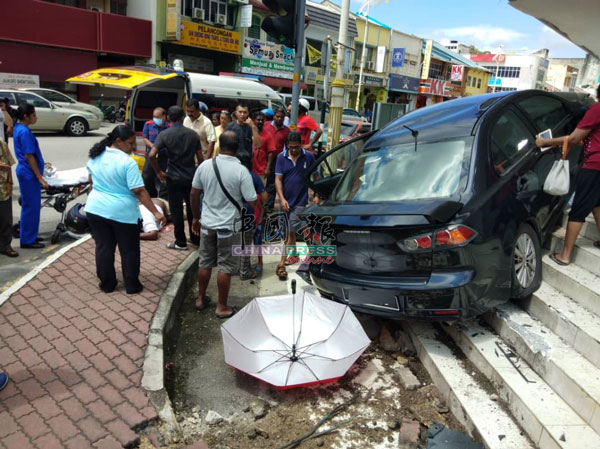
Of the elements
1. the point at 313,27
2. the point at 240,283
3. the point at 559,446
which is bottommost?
the point at 240,283

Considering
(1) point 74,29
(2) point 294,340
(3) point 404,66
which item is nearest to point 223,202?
(2) point 294,340

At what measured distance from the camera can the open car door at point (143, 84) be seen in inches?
345

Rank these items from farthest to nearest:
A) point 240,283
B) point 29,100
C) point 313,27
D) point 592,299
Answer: point 313,27 → point 29,100 → point 240,283 → point 592,299

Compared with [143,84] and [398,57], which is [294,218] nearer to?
[143,84]

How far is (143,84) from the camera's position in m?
8.66

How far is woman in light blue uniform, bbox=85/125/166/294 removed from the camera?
4129 mm

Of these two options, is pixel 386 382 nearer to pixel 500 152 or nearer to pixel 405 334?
pixel 405 334

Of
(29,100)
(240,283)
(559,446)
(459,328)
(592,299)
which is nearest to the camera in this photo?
(559,446)

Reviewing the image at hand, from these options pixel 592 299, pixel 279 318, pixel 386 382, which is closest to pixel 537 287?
pixel 592 299

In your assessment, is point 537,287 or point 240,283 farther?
point 240,283

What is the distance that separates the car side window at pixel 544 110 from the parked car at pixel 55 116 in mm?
15266

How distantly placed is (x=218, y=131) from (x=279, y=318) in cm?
435

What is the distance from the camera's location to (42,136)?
15984 millimetres

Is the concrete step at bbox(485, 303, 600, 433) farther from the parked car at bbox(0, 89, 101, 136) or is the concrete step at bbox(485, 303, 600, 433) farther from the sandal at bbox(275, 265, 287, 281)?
the parked car at bbox(0, 89, 101, 136)
